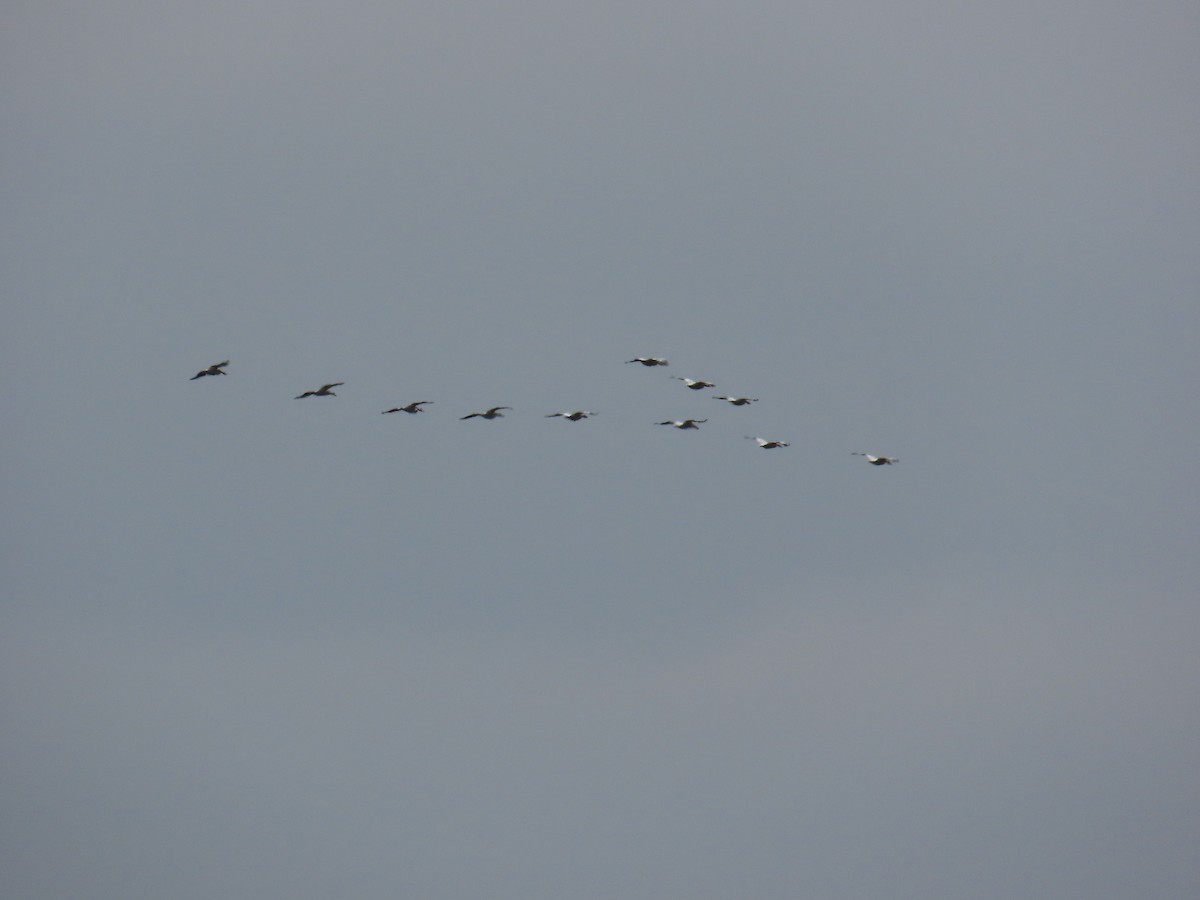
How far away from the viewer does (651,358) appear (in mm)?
123812

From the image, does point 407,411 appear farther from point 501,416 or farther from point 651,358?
point 651,358

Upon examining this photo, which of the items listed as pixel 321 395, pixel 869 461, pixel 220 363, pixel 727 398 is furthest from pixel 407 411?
pixel 869 461

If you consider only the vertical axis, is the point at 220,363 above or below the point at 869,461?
above

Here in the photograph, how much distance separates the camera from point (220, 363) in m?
118

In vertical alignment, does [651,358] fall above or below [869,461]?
above

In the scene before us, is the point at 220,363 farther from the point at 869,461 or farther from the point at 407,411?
the point at 869,461

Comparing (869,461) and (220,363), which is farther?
(869,461)

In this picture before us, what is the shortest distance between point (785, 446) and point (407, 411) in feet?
97.8

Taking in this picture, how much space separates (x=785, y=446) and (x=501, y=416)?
74.3 feet

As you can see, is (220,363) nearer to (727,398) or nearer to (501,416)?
(501,416)

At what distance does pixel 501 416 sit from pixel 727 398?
17984 mm

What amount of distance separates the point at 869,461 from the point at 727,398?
1210cm

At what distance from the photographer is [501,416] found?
12438 cm

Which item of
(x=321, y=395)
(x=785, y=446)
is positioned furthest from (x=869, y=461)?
(x=321, y=395)
